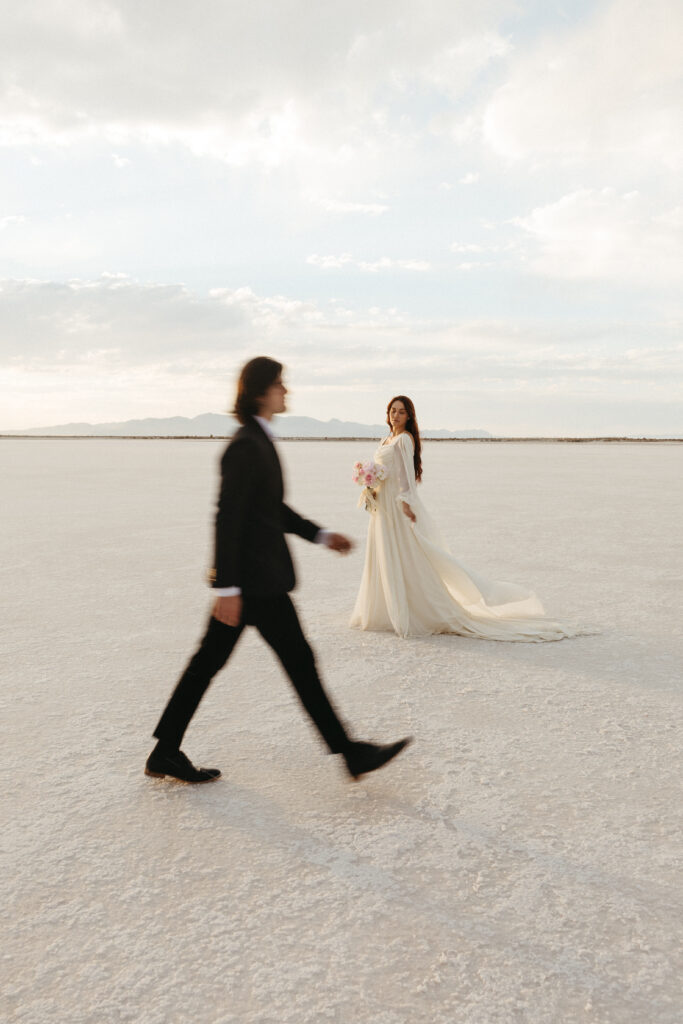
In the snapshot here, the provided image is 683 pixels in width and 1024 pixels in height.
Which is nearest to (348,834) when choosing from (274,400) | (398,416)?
(274,400)

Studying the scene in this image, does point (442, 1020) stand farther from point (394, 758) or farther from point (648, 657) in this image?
point (648, 657)

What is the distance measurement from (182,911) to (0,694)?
2523 millimetres

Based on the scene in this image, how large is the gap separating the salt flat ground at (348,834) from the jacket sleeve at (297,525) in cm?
110

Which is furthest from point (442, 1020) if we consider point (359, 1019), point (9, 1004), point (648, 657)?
point (648, 657)

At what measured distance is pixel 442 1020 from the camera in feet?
6.97

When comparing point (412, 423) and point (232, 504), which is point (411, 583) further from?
point (232, 504)

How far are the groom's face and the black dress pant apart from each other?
0.79m

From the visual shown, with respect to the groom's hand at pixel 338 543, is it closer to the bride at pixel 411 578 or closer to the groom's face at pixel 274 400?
the groom's face at pixel 274 400

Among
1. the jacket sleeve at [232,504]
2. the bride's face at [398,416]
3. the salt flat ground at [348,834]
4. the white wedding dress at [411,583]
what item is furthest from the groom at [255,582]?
the bride's face at [398,416]

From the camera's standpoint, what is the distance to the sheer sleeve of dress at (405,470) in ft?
20.2

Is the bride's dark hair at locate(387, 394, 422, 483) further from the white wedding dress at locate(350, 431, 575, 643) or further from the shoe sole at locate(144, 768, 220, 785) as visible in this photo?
the shoe sole at locate(144, 768, 220, 785)

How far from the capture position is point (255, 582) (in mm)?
3342

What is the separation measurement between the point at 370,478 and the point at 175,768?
124 inches

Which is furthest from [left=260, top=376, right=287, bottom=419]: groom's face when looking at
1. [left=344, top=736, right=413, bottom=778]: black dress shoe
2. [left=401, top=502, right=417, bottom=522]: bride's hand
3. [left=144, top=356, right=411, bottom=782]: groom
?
[left=401, top=502, right=417, bottom=522]: bride's hand
